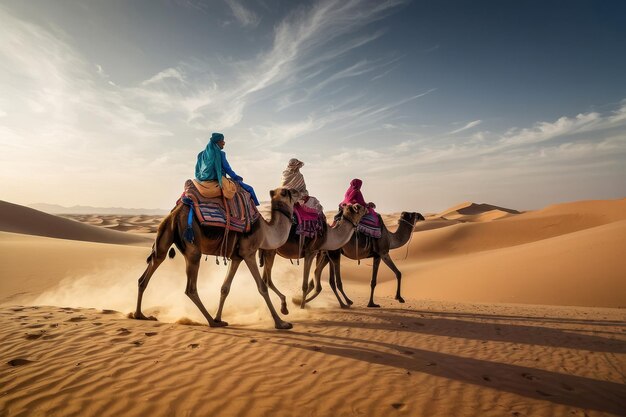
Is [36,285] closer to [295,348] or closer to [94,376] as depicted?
[94,376]

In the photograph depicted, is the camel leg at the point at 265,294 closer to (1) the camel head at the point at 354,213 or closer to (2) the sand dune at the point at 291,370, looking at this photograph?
(2) the sand dune at the point at 291,370

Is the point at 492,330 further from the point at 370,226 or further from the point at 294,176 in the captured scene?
the point at 294,176

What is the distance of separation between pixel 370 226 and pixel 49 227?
29.0 metres

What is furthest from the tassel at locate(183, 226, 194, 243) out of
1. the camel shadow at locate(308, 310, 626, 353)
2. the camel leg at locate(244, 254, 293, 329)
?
the camel shadow at locate(308, 310, 626, 353)

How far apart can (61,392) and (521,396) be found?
4.95 meters

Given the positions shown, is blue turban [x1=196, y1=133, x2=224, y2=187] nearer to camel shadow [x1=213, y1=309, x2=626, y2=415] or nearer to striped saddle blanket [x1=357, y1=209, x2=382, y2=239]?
camel shadow [x1=213, y1=309, x2=626, y2=415]

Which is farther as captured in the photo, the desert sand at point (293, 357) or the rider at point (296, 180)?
the rider at point (296, 180)

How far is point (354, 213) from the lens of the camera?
868 cm

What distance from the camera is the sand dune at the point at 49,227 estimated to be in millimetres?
26006

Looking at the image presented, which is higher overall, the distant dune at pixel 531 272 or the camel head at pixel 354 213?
the camel head at pixel 354 213

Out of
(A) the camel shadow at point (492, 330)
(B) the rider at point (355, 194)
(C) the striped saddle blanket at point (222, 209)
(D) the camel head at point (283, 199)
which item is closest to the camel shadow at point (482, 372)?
(A) the camel shadow at point (492, 330)

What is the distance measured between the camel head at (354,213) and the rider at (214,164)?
9.33ft

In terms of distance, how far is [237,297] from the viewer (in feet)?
30.2

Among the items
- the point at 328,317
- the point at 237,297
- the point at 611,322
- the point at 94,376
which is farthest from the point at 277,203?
the point at 611,322
